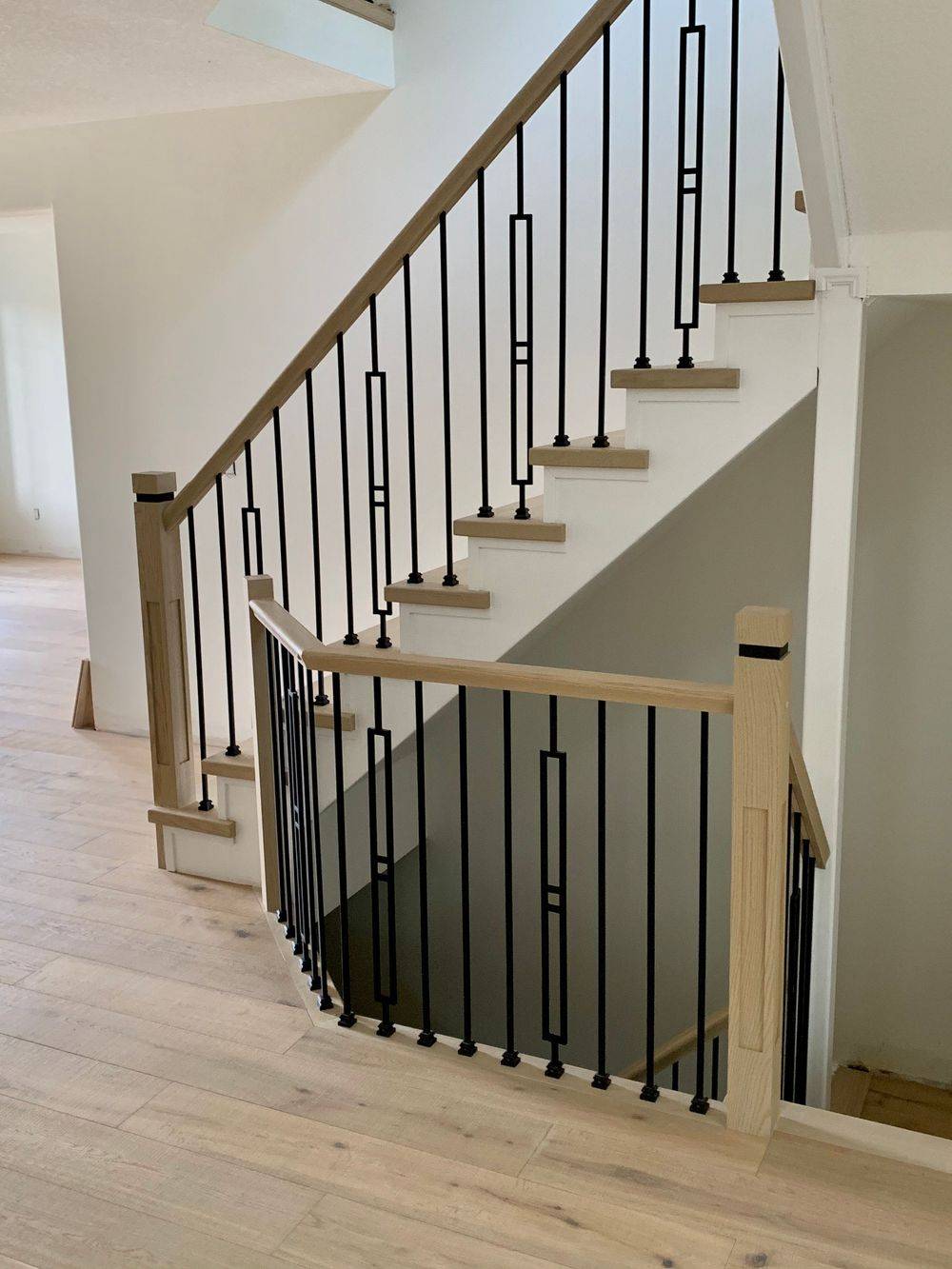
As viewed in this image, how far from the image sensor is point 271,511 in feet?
16.7

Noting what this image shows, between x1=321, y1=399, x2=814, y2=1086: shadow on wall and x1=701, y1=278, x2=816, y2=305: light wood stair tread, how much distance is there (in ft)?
3.51

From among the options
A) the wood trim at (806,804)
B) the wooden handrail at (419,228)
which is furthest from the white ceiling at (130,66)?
the wood trim at (806,804)

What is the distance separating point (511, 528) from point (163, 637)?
4.01 ft

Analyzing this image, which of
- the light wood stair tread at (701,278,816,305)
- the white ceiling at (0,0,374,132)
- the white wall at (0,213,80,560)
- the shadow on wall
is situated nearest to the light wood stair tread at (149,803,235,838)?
the shadow on wall

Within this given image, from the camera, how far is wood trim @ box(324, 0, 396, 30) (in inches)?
162

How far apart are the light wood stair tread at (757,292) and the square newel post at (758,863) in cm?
117

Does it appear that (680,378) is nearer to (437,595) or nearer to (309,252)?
(437,595)

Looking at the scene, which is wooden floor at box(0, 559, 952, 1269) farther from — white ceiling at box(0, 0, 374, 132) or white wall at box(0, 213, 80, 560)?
white wall at box(0, 213, 80, 560)

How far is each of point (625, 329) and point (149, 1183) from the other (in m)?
3.11

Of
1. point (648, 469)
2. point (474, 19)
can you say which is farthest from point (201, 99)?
point (648, 469)

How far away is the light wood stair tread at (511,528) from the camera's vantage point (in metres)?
3.38

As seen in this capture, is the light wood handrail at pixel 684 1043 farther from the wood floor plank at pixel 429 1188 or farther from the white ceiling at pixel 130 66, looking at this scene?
the white ceiling at pixel 130 66

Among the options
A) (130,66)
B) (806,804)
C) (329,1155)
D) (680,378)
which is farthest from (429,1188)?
(130,66)

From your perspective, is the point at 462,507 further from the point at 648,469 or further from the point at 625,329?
the point at 648,469
